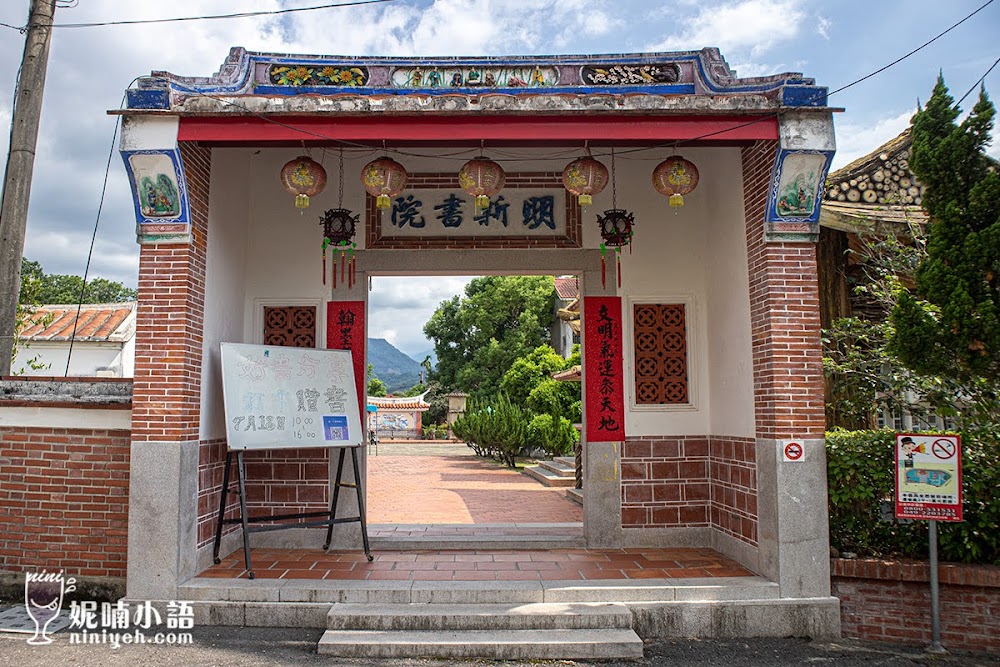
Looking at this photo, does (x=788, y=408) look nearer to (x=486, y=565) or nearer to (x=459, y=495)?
(x=486, y=565)

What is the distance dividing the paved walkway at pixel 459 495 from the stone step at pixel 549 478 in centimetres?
16

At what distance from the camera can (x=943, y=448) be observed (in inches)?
179

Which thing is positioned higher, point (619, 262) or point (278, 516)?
point (619, 262)

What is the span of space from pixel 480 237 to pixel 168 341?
2770mm

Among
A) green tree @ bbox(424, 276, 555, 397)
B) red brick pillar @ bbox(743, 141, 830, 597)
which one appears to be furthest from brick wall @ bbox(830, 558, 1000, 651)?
green tree @ bbox(424, 276, 555, 397)

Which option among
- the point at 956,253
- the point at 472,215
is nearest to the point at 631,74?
the point at 472,215

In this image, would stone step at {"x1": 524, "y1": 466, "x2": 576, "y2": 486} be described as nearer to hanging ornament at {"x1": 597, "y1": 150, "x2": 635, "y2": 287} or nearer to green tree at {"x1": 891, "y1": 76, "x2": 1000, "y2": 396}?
hanging ornament at {"x1": 597, "y1": 150, "x2": 635, "y2": 287}

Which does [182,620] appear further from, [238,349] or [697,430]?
[697,430]

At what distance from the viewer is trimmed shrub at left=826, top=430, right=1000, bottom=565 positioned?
15.9ft

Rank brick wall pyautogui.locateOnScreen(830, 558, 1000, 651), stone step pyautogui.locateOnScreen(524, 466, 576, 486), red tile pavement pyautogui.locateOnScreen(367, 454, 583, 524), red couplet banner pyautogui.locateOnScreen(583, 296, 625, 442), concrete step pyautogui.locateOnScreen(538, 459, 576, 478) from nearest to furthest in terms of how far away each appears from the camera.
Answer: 1. brick wall pyautogui.locateOnScreen(830, 558, 1000, 651)
2. red couplet banner pyautogui.locateOnScreen(583, 296, 625, 442)
3. red tile pavement pyautogui.locateOnScreen(367, 454, 583, 524)
4. stone step pyautogui.locateOnScreen(524, 466, 576, 486)
5. concrete step pyautogui.locateOnScreen(538, 459, 576, 478)

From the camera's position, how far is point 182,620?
15.3 ft

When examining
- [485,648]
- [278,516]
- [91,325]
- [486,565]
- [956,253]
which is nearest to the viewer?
[485,648]

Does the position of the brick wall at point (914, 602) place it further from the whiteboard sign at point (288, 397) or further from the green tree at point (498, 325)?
the green tree at point (498, 325)

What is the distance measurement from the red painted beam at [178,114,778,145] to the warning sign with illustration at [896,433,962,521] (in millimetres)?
2329
